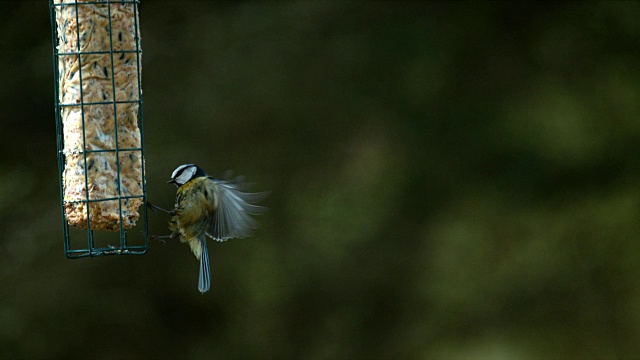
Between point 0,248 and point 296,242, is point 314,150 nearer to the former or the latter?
point 296,242

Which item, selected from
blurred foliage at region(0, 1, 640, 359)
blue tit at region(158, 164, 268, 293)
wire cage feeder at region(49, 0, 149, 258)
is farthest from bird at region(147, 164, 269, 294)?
blurred foliage at region(0, 1, 640, 359)

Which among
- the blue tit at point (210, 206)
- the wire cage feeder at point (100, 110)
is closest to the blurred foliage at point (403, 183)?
the blue tit at point (210, 206)

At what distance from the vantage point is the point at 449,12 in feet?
21.9

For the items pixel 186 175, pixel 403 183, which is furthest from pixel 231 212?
pixel 403 183

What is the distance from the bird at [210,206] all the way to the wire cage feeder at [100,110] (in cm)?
32

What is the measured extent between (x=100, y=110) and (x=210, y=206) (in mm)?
615

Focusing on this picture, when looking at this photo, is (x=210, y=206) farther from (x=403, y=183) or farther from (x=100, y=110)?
(x=403, y=183)

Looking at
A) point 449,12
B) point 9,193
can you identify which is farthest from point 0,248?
point 449,12

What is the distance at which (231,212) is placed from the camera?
3553 mm

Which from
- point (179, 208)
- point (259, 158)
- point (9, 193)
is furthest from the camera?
point (259, 158)

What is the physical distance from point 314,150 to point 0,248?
216 cm

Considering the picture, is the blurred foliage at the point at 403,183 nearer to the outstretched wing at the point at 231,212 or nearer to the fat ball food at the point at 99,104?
the outstretched wing at the point at 231,212

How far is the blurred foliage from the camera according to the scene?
6332 mm

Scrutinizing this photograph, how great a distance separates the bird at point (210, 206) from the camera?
3.51 meters
